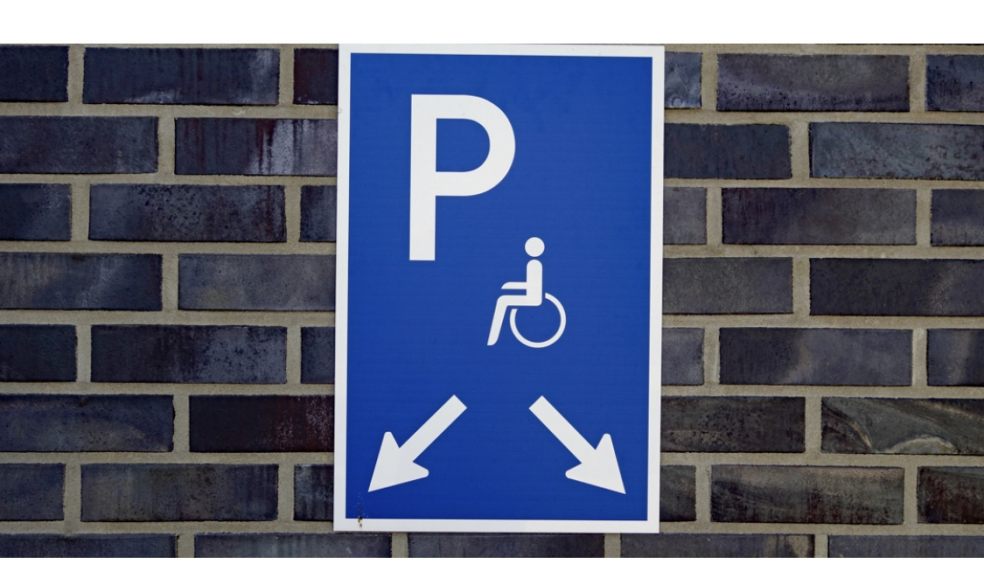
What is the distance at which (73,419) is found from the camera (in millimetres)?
1305

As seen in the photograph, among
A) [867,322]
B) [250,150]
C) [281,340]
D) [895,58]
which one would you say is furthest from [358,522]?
[895,58]

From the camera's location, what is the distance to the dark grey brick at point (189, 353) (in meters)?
1.30

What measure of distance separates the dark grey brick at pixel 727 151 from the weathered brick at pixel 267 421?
25.7 inches

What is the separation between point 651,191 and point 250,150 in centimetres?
62

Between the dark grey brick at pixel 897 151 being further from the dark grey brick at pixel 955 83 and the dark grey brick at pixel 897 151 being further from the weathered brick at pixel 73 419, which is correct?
the weathered brick at pixel 73 419

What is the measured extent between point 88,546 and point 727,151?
3.82 ft

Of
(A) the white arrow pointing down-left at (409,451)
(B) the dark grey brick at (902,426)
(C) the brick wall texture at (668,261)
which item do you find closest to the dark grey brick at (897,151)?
(C) the brick wall texture at (668,261)

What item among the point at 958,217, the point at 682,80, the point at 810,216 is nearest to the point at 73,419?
the point at 682,80

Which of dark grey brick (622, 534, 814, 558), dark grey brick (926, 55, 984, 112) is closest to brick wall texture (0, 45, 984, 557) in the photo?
dark grey brick (926, 55, 984, 112)

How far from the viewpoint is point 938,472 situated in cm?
130

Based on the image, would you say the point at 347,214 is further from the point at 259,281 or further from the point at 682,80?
the point at 682,80

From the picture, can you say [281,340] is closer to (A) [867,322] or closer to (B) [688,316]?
(B) [688,316]

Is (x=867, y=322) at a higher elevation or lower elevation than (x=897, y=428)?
higher

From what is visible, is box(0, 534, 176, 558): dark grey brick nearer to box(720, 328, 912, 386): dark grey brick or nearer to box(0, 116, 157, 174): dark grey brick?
box(0, 116, 157, 174): dark grey brick
